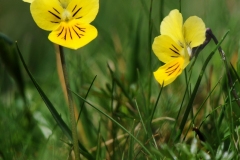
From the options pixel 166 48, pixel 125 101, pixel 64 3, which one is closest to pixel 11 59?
pixel 125 101

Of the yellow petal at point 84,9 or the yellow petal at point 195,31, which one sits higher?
the yellow petal at point 84,9

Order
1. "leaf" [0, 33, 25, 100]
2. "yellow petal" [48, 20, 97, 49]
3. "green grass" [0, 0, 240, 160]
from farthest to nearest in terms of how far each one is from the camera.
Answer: "leaf" [0, 33, 25, 100] < "green grass" [0, 0, 240, 160] < "yellow petal" [48, 20, 97, 49]

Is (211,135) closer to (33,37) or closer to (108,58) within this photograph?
(108,58)

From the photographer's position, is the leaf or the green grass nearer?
the green grass

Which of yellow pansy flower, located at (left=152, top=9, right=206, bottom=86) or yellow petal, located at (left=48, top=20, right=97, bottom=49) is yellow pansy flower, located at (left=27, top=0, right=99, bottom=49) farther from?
yellow pansy flower, located at (left=152, top=9, right=206, bottom=86)

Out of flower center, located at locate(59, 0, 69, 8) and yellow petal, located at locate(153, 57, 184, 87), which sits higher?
flower center, located at locate(59, 0, 69, 8)

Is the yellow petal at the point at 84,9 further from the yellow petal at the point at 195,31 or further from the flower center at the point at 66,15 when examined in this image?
the yellow petal at the point at 195,31

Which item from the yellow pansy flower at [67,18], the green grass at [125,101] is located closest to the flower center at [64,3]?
the yellow pansy flower at [67,18]

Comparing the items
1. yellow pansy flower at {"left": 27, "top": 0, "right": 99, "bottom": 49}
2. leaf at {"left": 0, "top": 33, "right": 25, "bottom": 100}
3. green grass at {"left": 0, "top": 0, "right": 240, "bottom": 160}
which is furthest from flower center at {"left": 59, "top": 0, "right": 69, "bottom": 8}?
leaf at {"left": 0, "top": 33, "right": 25, "bottom": 100}
